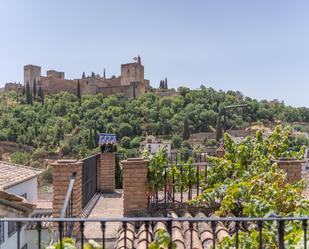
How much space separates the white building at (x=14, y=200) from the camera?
16.0ft

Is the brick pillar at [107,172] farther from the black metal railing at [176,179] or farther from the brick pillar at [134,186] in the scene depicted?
the brick pillar at [134,186]

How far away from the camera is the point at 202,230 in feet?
14.8

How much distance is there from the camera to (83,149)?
52.7 metres

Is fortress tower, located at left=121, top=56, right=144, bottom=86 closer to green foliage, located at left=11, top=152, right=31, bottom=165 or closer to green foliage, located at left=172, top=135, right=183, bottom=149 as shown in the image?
green foliage, located at left=172, top=135, right=183, bottom=149

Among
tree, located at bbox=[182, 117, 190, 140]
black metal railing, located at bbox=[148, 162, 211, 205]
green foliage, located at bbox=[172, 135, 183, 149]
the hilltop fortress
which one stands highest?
the hilltop fortress

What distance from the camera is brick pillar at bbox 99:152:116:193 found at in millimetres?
8469

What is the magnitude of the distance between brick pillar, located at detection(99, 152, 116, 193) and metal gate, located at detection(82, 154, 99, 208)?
21cm

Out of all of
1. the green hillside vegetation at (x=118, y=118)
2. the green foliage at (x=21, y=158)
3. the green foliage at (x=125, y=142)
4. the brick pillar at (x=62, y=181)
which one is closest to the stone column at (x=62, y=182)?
the brick pillar at (x=62, y=181)

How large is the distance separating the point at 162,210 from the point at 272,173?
1.97 m

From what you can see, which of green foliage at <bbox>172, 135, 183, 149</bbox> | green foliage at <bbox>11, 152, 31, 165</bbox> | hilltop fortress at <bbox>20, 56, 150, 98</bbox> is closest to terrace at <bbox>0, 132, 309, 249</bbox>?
green foliage at <bbox>11, 152, 31, 165</bbox>

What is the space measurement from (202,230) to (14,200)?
105 inches

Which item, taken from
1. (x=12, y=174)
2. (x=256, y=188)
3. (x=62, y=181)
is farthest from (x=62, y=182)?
(x=12, y=174)

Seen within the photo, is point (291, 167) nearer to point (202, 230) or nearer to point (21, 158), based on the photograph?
point (202, 230)

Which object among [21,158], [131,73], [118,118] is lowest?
[21,158]
